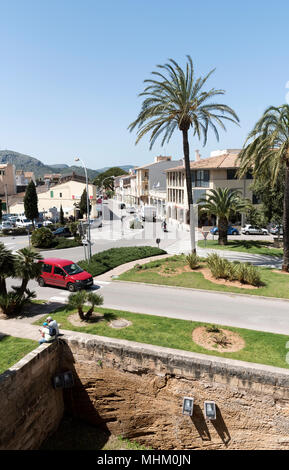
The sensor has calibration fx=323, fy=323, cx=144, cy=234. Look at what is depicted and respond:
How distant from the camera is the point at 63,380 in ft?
36.9

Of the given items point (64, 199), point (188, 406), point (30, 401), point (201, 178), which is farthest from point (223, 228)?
point (64, 199)

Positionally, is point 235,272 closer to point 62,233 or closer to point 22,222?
point 62,233

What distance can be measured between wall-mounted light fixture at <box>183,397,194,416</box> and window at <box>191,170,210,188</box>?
113ft

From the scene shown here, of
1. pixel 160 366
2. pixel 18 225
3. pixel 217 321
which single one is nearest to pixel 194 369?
pixel 160 366

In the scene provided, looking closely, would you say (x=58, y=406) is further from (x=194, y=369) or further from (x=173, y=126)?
(x=173, y=126)

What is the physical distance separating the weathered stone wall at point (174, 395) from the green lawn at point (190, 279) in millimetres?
7774

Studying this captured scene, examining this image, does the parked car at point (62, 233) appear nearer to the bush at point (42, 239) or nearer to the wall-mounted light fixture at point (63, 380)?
the bush at point (42, 239)

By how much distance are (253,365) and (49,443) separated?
7.44 metres

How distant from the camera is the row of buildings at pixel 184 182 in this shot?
133ft

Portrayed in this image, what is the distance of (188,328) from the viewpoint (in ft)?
41.1

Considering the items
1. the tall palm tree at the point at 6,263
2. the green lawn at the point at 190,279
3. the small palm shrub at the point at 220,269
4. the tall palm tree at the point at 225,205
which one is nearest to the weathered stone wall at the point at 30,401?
the tall palm tree at the point at 6,263

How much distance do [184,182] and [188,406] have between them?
1521 inches

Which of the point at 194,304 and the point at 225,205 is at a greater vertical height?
the point at 225,205

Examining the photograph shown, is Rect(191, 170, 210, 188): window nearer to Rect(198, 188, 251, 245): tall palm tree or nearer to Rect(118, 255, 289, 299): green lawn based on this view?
Rect(198, 188, 251, 245): tall palm tree
